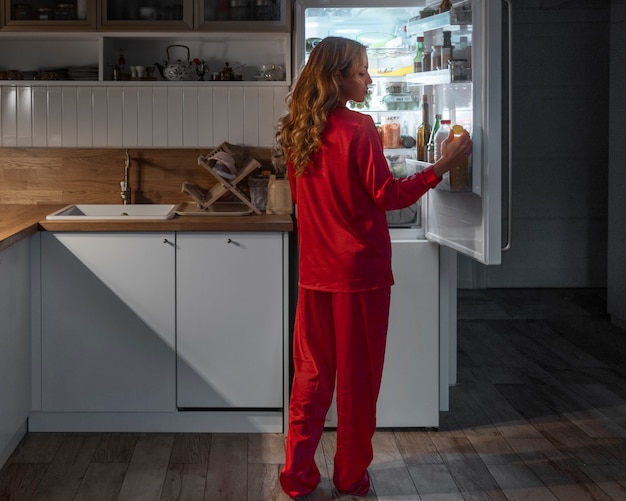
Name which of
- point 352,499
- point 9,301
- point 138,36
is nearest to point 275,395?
point 352,499

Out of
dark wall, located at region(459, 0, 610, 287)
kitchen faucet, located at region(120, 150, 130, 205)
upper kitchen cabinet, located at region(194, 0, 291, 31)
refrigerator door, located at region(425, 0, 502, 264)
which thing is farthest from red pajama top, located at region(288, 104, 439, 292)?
dark wall, located at region(459, 0, 610, 287)

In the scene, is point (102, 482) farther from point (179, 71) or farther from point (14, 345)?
point (179, 71)

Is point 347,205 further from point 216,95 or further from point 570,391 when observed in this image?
point 570,391

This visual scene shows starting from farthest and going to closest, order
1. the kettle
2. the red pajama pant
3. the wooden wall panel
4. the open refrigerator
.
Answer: the wooden wall panel < the kettle < the open refrigerator < the red pajama pant

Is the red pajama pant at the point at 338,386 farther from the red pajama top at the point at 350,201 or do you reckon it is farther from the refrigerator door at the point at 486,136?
the refrigerator door at the point at 486,136

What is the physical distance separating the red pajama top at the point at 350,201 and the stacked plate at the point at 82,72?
1.71m

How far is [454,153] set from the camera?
10.1ft

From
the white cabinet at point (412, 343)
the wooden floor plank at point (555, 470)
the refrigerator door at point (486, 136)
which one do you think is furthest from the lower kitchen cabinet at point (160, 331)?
the wooden floor plank at point (555, 470)

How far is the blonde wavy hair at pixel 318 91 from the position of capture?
300cm

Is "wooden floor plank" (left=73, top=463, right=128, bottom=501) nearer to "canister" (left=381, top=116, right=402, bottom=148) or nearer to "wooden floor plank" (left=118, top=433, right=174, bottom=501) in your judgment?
"wooden floor plank" (left=118, top=433, right=174, bottom=501)

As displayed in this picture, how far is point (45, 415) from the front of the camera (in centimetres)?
387

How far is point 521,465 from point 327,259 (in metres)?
1.12

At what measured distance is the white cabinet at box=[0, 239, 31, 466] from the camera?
11.1 ft

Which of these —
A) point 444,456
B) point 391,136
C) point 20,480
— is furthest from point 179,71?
point 444,456
